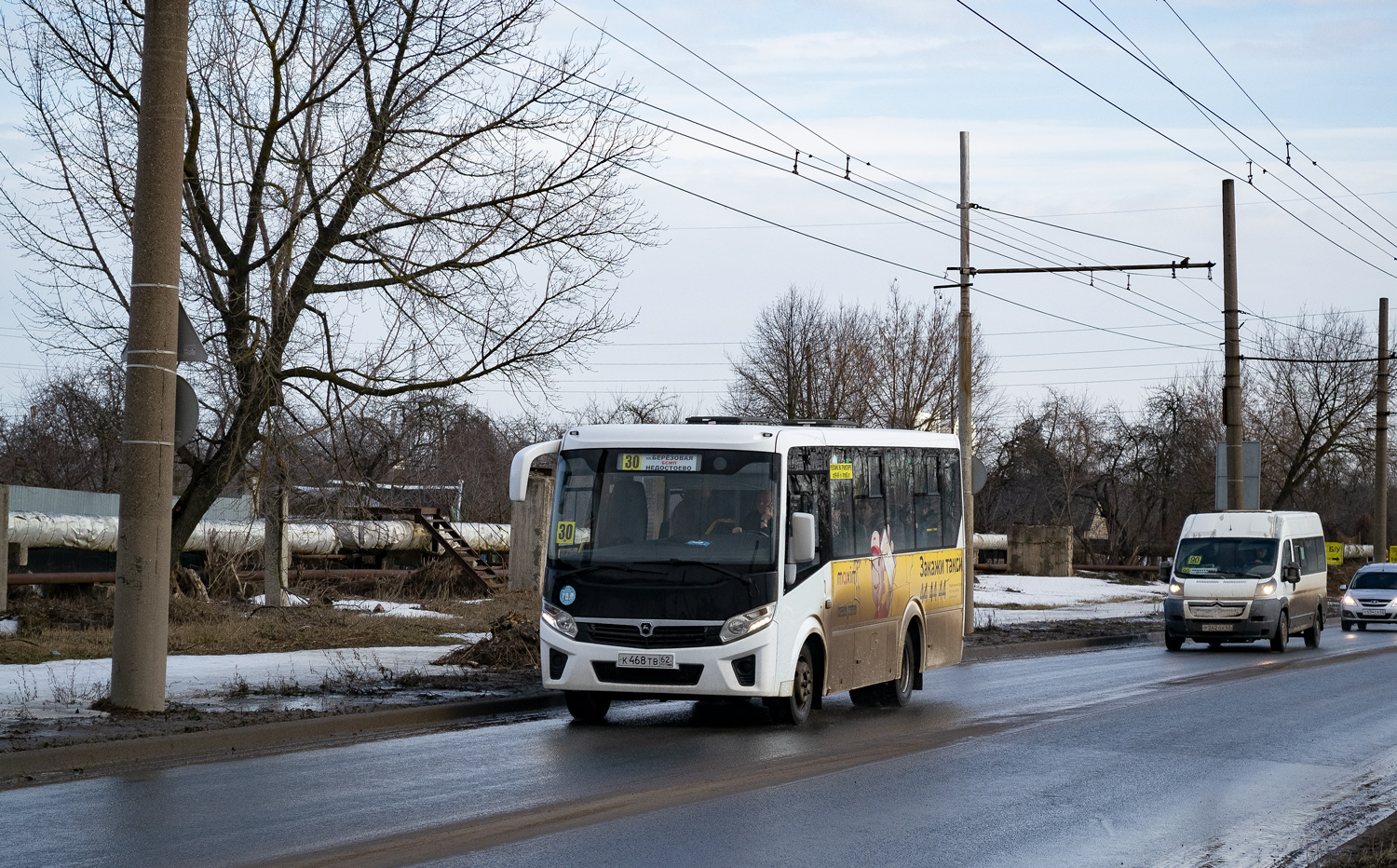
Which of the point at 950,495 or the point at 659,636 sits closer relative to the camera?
the point at 659,636

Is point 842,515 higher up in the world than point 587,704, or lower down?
higher up

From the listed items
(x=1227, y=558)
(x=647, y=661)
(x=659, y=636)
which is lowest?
(x=647, y=661)

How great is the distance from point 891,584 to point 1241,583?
41.4ft

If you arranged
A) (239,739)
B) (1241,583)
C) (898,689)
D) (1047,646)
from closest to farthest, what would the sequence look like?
(239,739), (898,689), (1047,646), (1241,583)

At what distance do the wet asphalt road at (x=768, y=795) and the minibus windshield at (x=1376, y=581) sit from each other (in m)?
23.3

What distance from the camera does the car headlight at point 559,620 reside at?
1362cm

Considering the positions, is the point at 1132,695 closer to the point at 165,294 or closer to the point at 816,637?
the point at 816,637

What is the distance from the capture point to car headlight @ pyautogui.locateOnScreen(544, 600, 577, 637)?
536 inches

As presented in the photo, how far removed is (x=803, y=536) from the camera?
1342cm

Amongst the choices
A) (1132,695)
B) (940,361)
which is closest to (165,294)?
(1132,695)

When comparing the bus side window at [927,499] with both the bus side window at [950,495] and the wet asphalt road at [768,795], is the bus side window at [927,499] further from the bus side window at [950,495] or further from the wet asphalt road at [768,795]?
the wet asphalt road at [768,795]

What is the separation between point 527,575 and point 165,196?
777 inches

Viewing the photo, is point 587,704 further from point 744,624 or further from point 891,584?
point 891,584

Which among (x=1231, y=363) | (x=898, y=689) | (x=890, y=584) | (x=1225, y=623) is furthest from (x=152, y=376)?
(x=1231, y=363)
